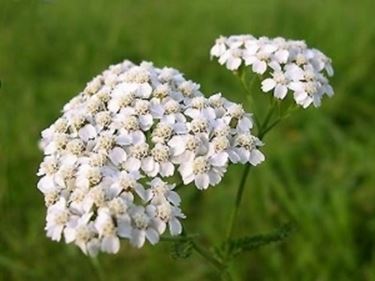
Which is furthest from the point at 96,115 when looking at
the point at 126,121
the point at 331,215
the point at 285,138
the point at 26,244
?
the point at 285,138

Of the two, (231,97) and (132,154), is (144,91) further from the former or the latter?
(231,97)

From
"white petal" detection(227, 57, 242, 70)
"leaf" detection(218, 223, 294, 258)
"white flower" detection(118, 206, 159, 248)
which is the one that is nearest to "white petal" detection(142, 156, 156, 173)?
"white flower" detection(118, 206, 159, 248)

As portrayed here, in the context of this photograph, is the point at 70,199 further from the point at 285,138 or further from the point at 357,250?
the point at 285,138

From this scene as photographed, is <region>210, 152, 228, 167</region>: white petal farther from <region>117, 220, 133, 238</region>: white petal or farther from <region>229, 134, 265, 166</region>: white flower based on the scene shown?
<region>117, 220, 133, 238</region>: white petal

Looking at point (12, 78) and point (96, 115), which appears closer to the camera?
point (96, 115)

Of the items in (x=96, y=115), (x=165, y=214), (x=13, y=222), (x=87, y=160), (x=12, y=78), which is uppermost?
(x=12, y=78)

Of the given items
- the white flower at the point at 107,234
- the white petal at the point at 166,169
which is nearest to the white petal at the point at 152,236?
the white flower at the point at 107,234

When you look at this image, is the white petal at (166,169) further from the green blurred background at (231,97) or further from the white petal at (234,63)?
the green blurred background at (231,97)
